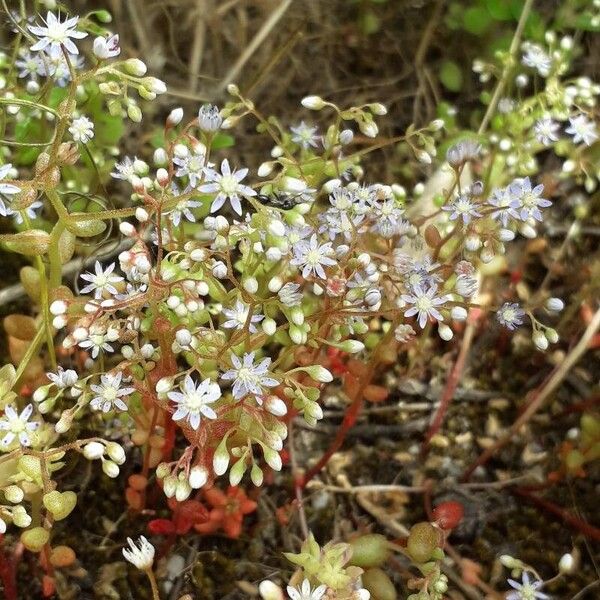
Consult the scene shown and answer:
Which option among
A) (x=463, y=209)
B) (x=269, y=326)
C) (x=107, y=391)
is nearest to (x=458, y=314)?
(x=463, y=209)

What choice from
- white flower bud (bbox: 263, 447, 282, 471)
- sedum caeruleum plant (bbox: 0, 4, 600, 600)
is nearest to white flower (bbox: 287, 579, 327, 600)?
sedum caeruleum plant (bbox: 0, 4, 600, 600)

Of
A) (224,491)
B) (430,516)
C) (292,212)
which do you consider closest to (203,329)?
(292,212)

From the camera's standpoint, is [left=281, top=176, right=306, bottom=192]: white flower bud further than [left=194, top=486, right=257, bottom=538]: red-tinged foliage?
No

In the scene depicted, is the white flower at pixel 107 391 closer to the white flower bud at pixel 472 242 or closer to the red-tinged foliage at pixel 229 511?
the red-tinged foliage at pixel 229 511

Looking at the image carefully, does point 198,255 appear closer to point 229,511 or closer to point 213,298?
point 213,298

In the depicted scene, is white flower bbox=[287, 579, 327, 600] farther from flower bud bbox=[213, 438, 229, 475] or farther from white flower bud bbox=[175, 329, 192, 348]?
white flower bud bbox=[175, 329, 192, 348]

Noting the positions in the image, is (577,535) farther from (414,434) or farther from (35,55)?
(35,55)
